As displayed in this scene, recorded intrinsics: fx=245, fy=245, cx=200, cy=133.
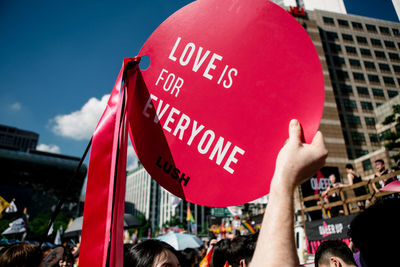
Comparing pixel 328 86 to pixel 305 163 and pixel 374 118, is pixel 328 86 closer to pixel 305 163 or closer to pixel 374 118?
pixel 374 118

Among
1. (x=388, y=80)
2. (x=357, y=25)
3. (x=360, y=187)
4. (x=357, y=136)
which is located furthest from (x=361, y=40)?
(x=360, y=187)

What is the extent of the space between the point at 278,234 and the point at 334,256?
2.18m

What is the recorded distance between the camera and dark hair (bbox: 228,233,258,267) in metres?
2.32

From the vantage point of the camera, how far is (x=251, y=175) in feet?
2.95

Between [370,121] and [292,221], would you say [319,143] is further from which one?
[370,121]

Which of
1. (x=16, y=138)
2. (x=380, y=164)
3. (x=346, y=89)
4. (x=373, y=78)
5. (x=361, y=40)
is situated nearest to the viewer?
(x=380, y=164)

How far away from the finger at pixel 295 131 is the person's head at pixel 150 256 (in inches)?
41.7

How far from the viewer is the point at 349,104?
3453cm

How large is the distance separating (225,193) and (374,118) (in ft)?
135

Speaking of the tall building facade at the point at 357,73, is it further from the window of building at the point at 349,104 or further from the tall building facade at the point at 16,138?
the tall building facade at the point at 16,138

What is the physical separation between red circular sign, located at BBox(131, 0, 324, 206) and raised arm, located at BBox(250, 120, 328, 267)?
0.41ft

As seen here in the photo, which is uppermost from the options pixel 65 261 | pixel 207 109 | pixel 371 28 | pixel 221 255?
pixel 371 28

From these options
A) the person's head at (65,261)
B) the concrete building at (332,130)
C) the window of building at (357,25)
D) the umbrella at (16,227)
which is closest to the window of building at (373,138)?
the concrete building at (332,130)

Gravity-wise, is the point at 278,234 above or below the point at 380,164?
below
